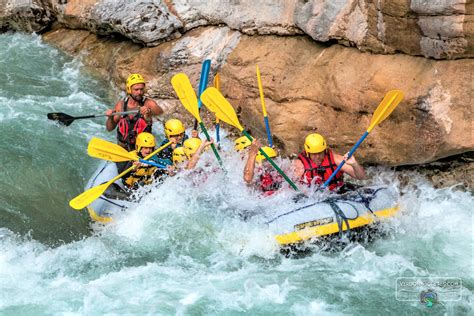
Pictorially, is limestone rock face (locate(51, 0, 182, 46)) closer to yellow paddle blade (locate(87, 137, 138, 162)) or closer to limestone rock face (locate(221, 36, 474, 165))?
limestone rock face (locate(221, 36, 474, 165))

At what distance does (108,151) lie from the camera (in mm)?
7414

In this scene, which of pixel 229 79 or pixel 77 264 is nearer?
pixel 77 264

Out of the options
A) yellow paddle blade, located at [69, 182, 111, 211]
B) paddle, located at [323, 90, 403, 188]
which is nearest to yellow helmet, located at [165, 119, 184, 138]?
yellow paddle blade, located at [69, 182, 111, 211]

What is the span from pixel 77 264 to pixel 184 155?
1.57m

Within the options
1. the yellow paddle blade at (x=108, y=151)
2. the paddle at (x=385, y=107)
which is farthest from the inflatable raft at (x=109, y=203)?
the paddle at (x=385, y=107)

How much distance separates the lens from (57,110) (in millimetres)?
9805

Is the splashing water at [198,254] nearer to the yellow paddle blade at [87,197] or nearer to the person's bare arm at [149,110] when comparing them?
the yellow paddle blade at [87,197]

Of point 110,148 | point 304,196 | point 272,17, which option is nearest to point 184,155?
point 110,148

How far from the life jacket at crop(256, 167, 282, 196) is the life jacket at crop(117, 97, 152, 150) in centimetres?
166

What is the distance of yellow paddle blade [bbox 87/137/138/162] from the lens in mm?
7391

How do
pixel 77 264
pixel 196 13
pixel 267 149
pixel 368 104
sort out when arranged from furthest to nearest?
pixel 196 13 < pixel 368 104 < pixel 267 149 < pixel 77 264

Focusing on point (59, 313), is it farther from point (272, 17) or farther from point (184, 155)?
point (272, 17)

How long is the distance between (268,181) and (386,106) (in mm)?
1395

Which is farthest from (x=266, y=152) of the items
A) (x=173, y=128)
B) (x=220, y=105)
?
(x=173, y=128)
